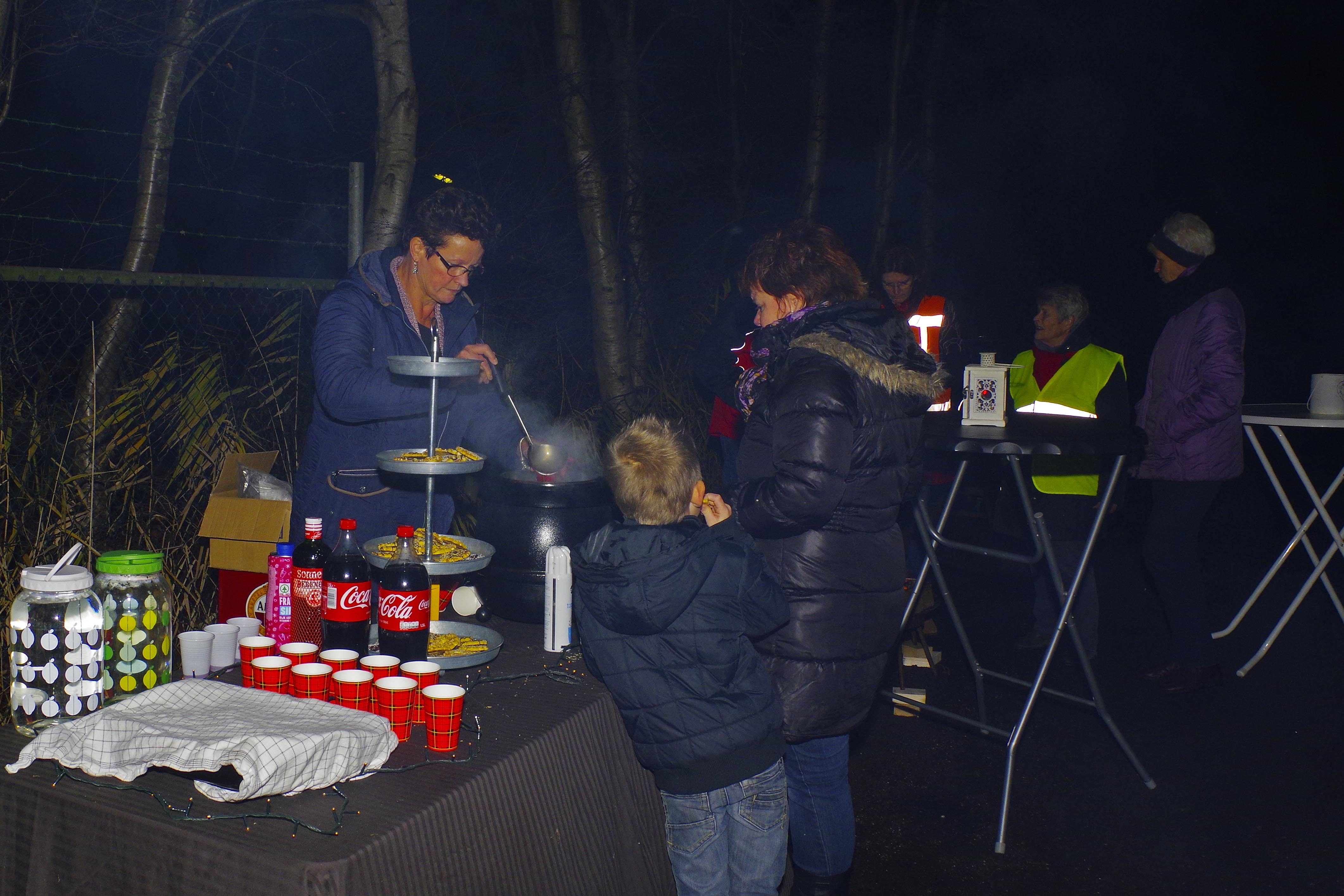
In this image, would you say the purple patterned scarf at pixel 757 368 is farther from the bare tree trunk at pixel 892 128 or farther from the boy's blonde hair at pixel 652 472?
the bare tree trunk at pixel 892 128

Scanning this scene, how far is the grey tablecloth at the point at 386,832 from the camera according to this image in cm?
154

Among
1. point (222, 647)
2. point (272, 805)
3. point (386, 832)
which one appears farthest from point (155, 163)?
point (386, 832)

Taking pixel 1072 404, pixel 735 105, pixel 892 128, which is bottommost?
pixel 1072 404

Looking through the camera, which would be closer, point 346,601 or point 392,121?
point 346,601

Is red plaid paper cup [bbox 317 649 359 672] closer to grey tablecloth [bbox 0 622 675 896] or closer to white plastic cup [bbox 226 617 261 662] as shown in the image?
grey tablecloth [bbox 0 622 675 896]

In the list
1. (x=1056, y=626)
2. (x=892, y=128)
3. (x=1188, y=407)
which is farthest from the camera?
(x=892, y=128)

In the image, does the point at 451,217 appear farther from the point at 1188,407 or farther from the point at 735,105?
the point at 735,105

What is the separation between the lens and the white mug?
5223 mm

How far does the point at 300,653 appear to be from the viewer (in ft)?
7.01

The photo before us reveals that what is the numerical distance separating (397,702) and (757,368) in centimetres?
145

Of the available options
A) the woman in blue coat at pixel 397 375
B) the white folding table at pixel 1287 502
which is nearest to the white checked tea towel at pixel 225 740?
the woman in blue coat at pixel 397 375

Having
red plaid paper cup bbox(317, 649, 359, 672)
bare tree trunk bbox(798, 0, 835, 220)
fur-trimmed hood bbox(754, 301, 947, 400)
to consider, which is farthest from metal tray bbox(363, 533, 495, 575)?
bare tree trunk bbox(798, 0, 835, 220)

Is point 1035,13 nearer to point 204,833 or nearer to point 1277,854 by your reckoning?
point 1277,854

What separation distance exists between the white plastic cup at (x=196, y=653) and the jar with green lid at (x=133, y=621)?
0.39ft
